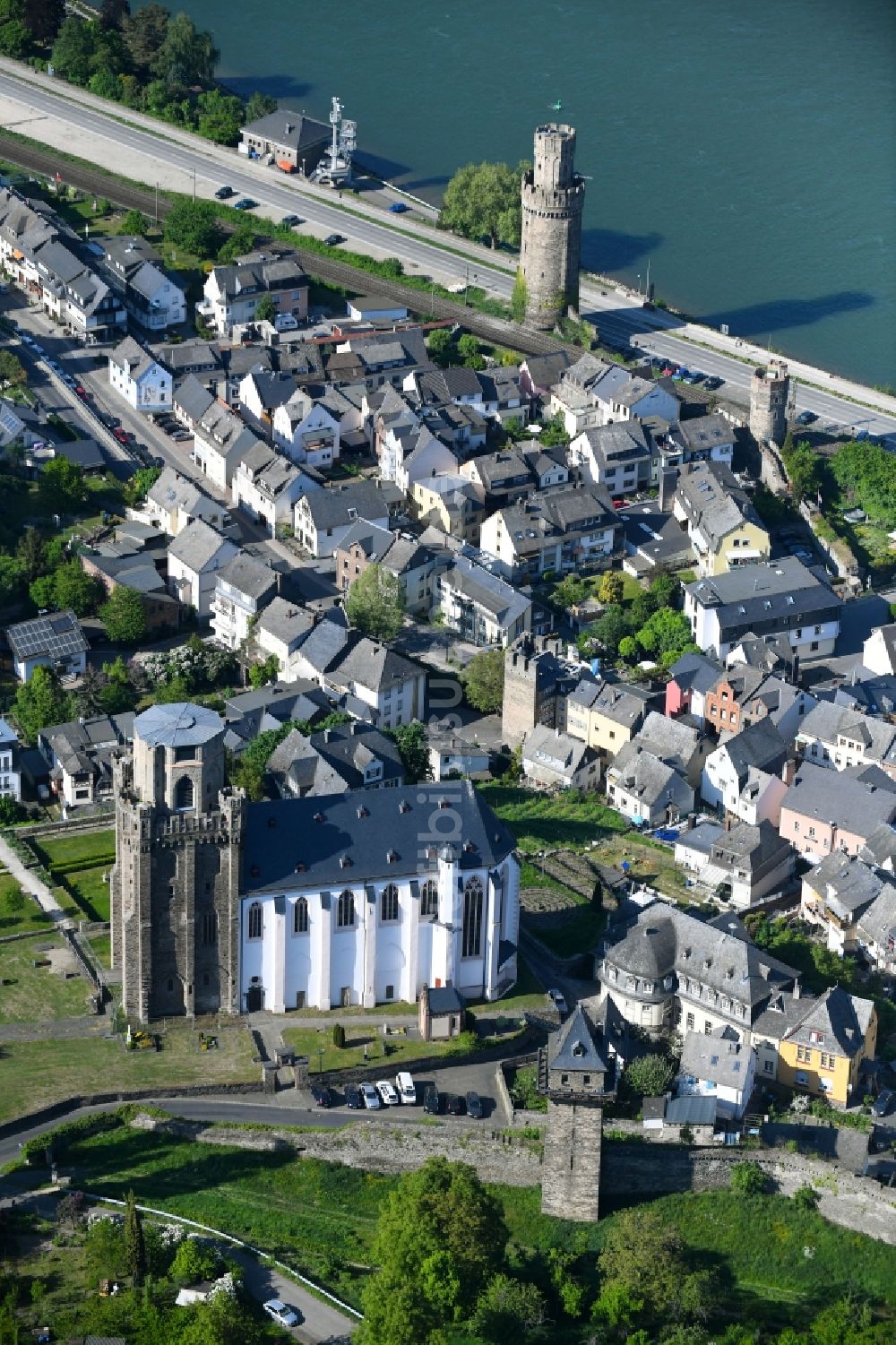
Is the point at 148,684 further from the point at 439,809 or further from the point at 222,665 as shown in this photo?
the point at 439,809

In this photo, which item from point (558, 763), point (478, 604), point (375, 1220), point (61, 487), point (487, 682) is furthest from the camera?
point (61, 487)

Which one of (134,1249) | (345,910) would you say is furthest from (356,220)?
(134,1249)

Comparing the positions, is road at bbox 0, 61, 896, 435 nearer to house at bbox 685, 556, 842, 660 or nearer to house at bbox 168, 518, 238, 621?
house at bbox 685, 556, 842, 660

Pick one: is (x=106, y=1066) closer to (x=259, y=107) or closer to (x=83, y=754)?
(x=83, y=754)

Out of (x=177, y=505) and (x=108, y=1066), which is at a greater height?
(x=177, y=505)

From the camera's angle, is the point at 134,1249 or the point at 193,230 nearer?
the point at 134,1249

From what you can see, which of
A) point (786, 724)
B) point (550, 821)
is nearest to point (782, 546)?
point (786, 724)

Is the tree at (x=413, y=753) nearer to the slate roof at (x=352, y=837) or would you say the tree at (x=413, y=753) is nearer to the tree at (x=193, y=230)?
the slate roof at (x=352, y=837)
